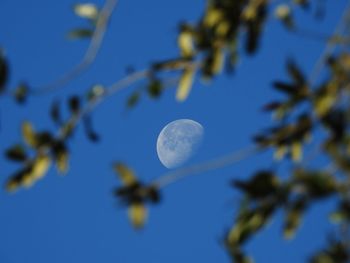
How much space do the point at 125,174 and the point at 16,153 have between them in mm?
551

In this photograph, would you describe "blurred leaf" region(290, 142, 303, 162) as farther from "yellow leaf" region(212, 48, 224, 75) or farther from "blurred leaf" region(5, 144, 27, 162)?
"blurred leaf" region(5, 144, 27, 162)

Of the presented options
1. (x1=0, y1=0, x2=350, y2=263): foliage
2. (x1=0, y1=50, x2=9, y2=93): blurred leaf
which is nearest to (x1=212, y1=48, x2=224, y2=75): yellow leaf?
(x1=0, y1=0, x2=350, y2=263): foliage

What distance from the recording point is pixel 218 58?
7.36 ft

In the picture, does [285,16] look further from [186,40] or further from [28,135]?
[28,135]

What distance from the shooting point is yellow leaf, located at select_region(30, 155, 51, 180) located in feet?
6.75

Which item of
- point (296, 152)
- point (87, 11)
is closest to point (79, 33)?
point (87, 11)

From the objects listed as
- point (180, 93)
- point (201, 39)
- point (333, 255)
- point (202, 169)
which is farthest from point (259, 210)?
point (201, 39)

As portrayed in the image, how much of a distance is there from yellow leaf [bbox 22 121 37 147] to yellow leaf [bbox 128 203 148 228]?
59 cm

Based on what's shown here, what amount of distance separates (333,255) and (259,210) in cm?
44

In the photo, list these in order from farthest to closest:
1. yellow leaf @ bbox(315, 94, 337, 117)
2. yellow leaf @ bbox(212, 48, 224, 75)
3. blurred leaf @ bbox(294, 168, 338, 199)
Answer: yellow leaf @ bbox(212, 48, 224, 75), yellow leaf @ bbox(315, 94, 337, 117), blurred leaf @ bbox(294, 168, 338, 199)

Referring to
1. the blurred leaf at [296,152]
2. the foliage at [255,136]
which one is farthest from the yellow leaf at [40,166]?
the blurred leaf at [296,152]

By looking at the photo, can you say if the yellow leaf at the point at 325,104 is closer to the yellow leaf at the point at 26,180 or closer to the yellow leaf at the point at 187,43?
the yellow leaf at the point at 187,43

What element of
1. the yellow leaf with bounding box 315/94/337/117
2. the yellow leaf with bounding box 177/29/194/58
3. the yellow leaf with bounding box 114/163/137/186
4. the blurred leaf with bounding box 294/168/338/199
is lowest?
the blurred leaf with bounding box 294/168/338/199

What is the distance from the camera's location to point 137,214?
1.86 meters
